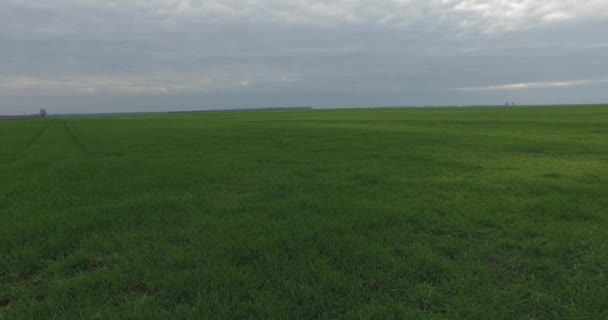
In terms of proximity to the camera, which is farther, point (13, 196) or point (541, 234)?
point (13, 196)

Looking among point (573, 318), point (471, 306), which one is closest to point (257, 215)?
point (471, 306)

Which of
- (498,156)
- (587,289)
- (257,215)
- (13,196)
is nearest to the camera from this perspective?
(587,289)

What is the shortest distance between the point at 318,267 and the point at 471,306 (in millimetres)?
1778

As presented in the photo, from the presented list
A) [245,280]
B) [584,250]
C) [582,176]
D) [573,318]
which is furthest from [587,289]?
[582,176]

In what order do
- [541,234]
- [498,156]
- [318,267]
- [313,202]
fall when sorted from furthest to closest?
[498,156] → [313,202] → [541,234] → [318,267]

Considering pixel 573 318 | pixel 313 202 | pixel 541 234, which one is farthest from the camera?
pixel 313 202

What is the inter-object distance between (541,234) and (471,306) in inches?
104

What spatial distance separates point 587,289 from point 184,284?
4.65 m

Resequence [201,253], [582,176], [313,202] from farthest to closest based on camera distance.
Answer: [582,176] < [313,202] < [201,253]

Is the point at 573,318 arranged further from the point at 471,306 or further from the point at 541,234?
the point at 541,234

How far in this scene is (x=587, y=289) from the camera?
411 cm

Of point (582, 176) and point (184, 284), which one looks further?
point (582, 176)

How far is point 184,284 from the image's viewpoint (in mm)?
4254

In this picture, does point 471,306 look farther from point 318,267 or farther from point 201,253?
point 201,253
